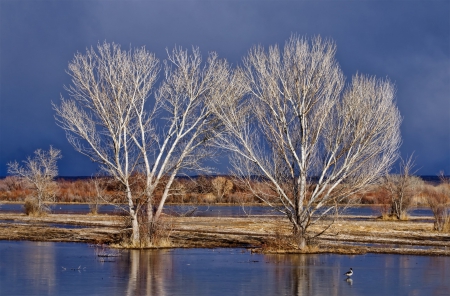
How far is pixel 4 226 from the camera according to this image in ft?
128

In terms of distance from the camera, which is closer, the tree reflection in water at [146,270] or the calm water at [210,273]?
the tree reflection in water at [146,270]

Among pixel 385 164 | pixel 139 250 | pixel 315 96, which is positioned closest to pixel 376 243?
pixel 385 164

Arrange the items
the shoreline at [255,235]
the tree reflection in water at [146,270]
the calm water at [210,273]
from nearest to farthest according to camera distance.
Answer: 1. the tree reflection in water at [146,270]
2. the calm water at [210,273]
3. the shoreline at [255,235]

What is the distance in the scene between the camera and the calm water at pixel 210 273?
17.5 meters

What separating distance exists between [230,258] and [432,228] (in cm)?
1843

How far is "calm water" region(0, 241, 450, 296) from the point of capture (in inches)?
687

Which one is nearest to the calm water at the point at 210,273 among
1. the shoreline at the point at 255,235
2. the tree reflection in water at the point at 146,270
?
the tree reflection in water at the point at 146,270

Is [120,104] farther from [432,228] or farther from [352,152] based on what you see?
[432,228]

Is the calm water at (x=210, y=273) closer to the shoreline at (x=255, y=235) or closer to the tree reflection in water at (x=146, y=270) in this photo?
the tree reflection in water at (x=146, y=270)

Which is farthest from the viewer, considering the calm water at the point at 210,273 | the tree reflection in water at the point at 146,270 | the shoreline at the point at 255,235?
the shoreline at the point at 255,235

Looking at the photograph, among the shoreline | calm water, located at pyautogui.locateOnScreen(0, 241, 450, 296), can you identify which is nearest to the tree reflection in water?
calm water, located at pyautogui.locateOnScreen(0, 241, 450, 296)

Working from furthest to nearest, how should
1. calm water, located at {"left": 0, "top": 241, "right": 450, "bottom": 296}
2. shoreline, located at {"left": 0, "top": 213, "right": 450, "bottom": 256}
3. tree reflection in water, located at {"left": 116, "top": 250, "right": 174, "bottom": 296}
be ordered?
shoreline, located at {"left": 0, "top": 213, "right": 450, "bottom": 256} < calm water, located at {"left": 0, "top": 241, "right": 450, "bottom": 296} < tree reflection in water, located at {"left": 116, "top": 250, "right": 174, "bottom": 296}

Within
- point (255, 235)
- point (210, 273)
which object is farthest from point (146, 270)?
point (255, 235)

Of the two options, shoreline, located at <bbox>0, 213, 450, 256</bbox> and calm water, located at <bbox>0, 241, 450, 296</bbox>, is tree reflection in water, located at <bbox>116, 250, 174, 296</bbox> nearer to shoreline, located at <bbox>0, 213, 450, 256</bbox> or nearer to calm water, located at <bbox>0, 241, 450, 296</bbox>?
calm water, located at <bbox>0, 241, 450, 296</bbox>
